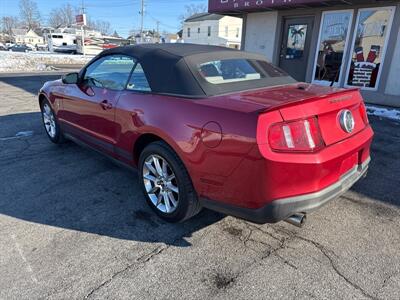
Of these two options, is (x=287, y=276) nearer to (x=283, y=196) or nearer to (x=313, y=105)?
(x=283, y=196)

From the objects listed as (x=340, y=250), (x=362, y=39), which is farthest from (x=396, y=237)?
(x=362, y=39)

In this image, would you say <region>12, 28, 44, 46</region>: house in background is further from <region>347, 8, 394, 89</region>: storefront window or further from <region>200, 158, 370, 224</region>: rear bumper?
<region>200, 158, 370, 224</region>: rear bumper

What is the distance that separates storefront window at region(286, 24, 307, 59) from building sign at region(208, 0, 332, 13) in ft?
3.97

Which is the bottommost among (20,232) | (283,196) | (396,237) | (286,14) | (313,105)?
(20,232)

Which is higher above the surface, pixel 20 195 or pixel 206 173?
pixel 206 173

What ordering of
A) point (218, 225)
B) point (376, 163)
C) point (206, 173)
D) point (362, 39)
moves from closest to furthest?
point (206, 173), point (218, 225), point (376, 163), point (362, 39)

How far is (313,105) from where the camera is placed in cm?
230

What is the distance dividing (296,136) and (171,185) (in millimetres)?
1235

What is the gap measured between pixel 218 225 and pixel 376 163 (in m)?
2.81

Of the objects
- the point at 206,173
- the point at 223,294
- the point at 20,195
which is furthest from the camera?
the point at 20,195

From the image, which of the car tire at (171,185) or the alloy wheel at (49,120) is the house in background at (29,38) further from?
the car tire at (171,185)

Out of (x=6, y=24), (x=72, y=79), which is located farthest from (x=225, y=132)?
(x=6, y=24)

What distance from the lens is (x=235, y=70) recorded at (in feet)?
10.3

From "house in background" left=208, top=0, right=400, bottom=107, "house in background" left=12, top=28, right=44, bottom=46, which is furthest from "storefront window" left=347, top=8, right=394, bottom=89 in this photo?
"house in background" left=12, top=28, right=44, bottom=46
